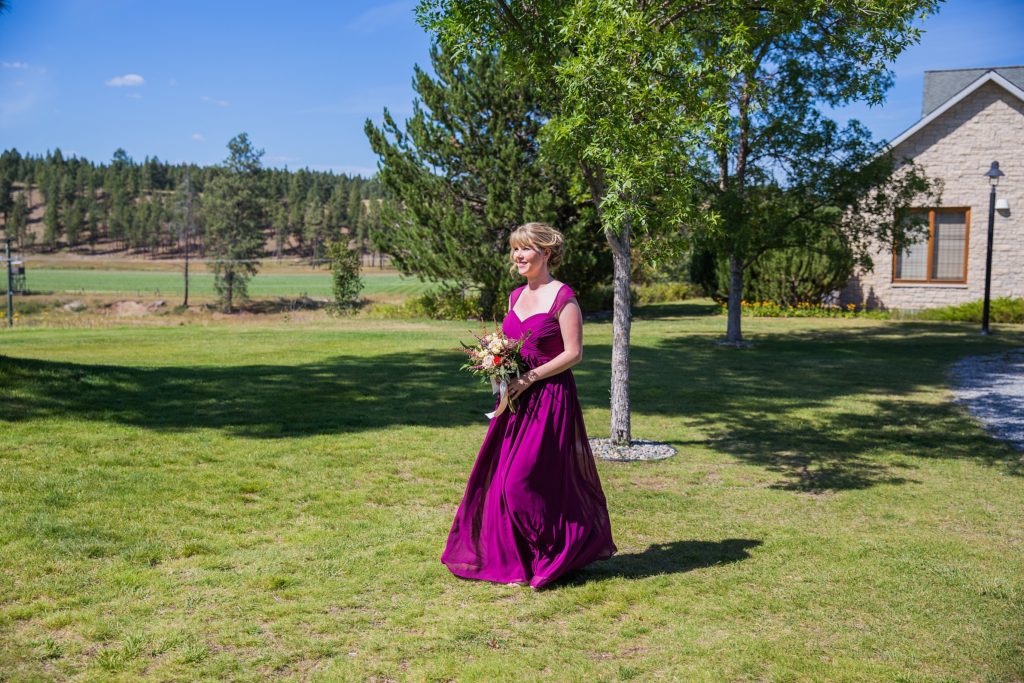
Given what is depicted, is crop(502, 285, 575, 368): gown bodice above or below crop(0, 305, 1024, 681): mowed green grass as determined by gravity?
above

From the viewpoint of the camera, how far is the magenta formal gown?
524cm

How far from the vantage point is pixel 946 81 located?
28656mm

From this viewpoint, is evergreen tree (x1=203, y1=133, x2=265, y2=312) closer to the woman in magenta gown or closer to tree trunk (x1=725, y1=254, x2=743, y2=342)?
tree trunk (x1=725, y1=254, x2=743, y2=342)

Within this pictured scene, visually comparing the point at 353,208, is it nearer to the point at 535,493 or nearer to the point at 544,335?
the point at 544,335

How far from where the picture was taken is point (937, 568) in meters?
5.61

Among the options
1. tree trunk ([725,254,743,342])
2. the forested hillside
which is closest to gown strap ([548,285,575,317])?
tree trunk ([725,254,743,342])

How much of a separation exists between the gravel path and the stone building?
856cm

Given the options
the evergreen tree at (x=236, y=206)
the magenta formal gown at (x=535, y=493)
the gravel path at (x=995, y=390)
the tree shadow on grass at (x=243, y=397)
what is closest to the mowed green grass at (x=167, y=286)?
the evergreen tree at (x=236, y=206)

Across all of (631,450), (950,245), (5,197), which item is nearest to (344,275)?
(950,245)

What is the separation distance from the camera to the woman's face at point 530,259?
532 cm

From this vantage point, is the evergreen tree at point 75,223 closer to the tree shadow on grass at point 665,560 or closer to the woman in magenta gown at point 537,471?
the woman in magenta gown at point 537,471

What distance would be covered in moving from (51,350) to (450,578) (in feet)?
50.2

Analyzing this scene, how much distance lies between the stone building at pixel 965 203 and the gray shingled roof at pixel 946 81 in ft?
4.47

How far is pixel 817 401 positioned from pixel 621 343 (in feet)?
15.6
